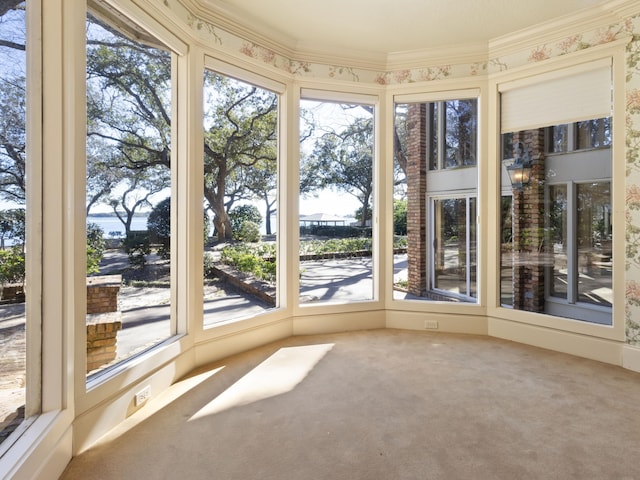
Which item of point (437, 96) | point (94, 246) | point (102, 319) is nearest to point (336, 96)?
point (437, 96)

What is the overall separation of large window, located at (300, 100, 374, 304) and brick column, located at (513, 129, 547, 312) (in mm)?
1516

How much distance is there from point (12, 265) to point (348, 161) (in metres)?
3.24

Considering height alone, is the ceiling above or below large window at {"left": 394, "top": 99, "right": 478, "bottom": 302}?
above

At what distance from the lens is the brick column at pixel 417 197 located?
4547 mm

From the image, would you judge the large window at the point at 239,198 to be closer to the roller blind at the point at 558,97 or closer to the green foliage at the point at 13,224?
the green foliage at the point at 13,224

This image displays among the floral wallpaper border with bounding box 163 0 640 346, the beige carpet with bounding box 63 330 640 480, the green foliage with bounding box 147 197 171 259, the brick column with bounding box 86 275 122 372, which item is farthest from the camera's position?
the floral wallpaper border with bounding box 163 0 640 346

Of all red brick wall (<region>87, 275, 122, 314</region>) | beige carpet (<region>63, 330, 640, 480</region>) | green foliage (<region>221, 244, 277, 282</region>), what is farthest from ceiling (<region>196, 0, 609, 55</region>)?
beige carpet (<region>63, 330, 640, 480</region>)

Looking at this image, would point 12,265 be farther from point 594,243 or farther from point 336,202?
point 594,243

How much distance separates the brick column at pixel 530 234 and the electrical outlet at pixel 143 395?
3.47m

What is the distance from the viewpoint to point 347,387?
2.83m

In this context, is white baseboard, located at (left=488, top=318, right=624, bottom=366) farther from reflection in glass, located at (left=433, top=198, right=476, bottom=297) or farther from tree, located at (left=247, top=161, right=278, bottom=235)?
tree, located at (left=247, top=161, right=278, bottom=235)

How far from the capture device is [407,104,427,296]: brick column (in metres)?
4.55

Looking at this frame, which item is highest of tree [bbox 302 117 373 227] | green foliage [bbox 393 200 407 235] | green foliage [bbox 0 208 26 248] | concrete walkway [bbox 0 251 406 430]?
tree [bbox 302 117 373 227]

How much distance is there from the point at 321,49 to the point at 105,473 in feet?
12.8
